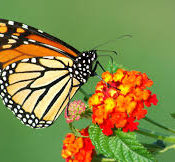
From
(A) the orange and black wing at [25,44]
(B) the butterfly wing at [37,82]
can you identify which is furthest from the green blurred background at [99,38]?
(A) the orange and black wing at [25,44]

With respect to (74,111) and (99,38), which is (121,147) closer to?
(74,111)

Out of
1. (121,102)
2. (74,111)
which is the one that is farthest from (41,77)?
(121,102)

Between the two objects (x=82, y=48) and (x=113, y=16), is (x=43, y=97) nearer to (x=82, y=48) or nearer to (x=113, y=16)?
(x=82, y=48)

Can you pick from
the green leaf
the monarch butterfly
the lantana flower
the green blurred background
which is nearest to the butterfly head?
the monarch butterfly

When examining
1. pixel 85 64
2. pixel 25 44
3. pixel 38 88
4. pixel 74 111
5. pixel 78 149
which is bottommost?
pixel 78 149

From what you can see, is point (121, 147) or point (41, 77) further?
point (41, 77)

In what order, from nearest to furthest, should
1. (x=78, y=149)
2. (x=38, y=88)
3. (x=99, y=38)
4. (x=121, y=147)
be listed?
(x=121, y=147) → (x=78, y=149) → (x=38, y=88) → (x=99, y=38)

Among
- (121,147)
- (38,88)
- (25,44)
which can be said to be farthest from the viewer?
(38,88)
